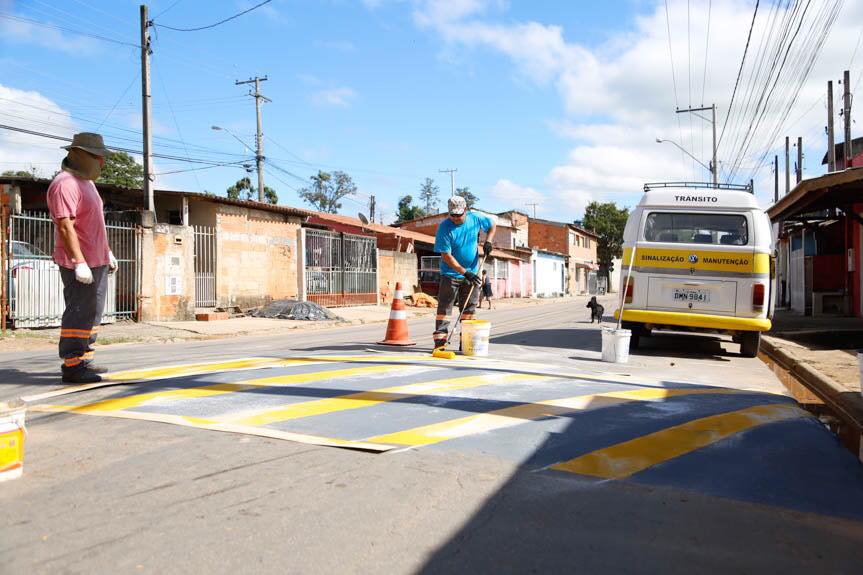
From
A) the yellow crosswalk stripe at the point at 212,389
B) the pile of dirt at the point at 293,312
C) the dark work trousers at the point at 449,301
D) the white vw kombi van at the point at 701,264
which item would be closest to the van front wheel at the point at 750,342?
the white vw kombi van at the point at 701,264

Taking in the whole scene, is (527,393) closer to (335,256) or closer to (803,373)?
(803,373)

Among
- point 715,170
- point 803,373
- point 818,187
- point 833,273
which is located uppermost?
point 715,170

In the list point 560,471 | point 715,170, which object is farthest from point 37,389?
point 715,170

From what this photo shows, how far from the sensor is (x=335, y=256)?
79.4ft

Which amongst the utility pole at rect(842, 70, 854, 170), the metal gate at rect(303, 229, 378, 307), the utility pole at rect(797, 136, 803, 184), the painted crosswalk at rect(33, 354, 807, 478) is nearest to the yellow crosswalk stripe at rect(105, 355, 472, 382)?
the painted crosswalk at rect(33, 354, 807, 478)

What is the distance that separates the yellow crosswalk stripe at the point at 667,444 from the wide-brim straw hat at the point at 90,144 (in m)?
4.33

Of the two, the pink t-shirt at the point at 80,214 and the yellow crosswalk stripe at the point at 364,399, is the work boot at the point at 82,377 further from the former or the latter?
the yellow crosswalk stripe at the point at 364,399

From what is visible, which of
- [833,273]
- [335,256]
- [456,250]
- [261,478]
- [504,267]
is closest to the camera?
[261,478]

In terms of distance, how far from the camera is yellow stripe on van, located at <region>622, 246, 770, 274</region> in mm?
8672

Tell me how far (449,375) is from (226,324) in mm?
11754

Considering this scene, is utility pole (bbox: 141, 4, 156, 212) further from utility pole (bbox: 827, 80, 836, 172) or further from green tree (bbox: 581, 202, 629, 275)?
green tree (bbox: 581, 202, 629, 275)

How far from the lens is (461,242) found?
293 inches

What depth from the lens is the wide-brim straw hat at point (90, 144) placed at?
16.8 feet

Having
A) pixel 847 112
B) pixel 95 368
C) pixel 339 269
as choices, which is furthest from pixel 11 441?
pixel 847 112
